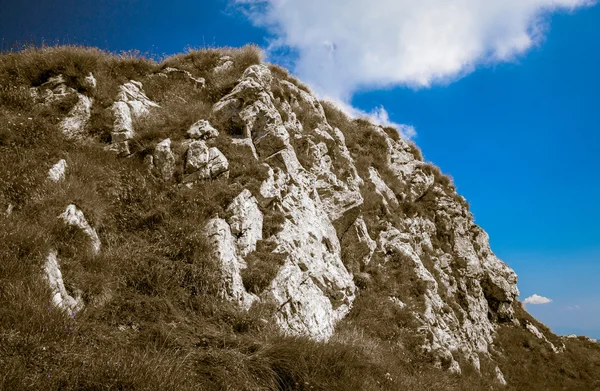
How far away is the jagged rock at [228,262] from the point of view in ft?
26.8

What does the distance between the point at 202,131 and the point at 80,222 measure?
5550mm

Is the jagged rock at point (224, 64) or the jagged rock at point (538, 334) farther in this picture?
the jagged rock at point (538, 334)

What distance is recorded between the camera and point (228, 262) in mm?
8609

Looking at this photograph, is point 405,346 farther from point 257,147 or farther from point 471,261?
point 471,261

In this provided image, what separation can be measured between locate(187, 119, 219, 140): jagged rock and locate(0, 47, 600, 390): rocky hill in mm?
110

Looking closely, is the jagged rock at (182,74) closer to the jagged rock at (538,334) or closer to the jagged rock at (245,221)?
the jagged rock at (245,221)

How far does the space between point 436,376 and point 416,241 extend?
9.78 metres

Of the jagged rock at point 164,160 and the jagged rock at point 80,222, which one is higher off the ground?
the jagged rock at point 164,160

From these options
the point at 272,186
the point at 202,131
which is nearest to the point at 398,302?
the point at 272,186

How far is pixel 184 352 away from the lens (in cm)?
612

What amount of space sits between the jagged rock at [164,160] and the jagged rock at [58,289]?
4.50 metres

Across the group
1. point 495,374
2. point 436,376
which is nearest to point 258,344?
point 436,376

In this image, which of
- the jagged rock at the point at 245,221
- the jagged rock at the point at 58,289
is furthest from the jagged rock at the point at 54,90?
the jagged rock at the point at 245,221

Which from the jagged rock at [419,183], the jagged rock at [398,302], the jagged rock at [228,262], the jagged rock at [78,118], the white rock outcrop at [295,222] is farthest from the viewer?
the jagged rock at [419,183]
